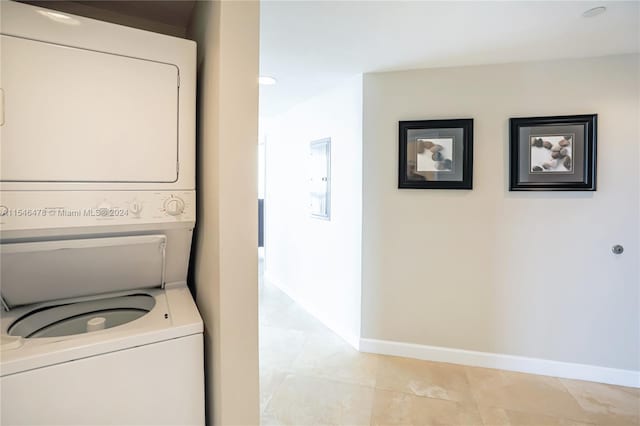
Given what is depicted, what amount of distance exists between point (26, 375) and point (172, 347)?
1.24ft

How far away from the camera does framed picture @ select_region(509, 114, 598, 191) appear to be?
227 cm

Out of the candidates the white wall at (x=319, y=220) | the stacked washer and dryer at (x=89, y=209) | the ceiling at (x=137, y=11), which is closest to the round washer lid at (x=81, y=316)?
the stacked washer and dryer at (x=89, y=209)

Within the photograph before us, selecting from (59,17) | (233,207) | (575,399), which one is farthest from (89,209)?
(575,399)

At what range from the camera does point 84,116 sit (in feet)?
3.59

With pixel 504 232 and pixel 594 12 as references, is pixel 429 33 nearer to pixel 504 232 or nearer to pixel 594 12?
pixel 594 12

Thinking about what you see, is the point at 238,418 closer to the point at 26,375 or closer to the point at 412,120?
the point at 26,375

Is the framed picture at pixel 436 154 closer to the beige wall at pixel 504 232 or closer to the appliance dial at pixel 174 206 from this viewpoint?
the beige wall at pixel 504 232

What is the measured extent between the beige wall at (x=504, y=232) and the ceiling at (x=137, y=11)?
4.82 feet

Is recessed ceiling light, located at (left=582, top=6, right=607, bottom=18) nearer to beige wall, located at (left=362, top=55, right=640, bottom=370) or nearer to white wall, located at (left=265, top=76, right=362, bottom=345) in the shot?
beige wall, located at (left=362, top=55, right=640, bottom=370)

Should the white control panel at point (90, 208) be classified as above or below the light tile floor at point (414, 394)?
above

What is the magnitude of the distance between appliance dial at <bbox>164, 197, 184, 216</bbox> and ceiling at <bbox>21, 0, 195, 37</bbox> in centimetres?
92

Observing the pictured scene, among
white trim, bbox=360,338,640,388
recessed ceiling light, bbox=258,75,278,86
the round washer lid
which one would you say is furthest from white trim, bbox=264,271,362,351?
recessed ceiling light, bbox=258,75,278,86

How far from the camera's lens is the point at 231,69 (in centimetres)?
110

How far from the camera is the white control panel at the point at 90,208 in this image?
101cm
